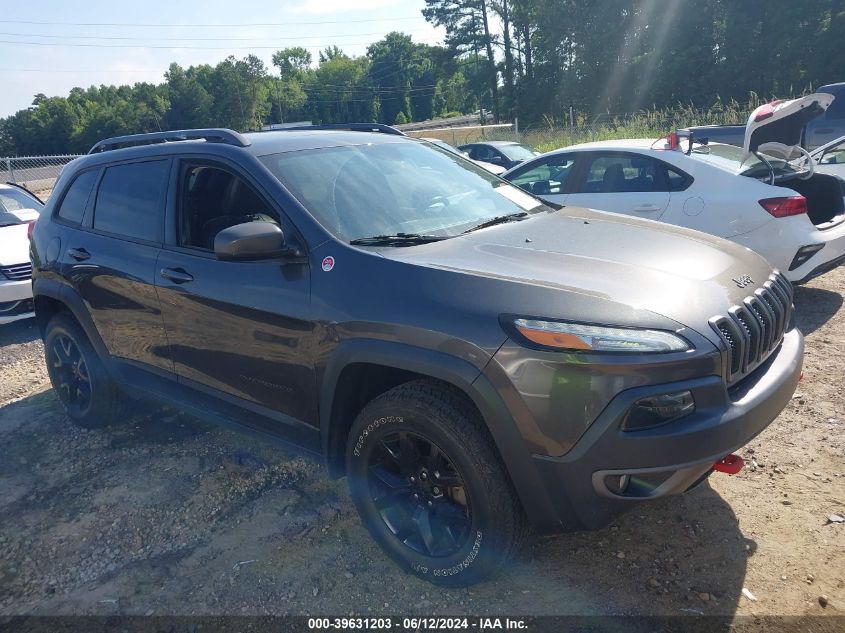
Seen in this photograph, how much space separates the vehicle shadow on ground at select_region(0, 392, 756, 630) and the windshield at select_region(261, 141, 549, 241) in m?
1.48

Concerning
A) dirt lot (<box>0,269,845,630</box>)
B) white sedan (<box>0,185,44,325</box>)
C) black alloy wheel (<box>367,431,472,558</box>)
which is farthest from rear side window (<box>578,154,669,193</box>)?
white sedan (<box>0,185,44,325</box>)

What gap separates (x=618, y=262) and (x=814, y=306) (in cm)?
435

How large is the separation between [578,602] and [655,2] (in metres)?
47.1

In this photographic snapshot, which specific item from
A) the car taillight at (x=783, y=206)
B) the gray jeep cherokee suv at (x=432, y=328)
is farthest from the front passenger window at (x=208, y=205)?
the car taillight at (x=783, y=206)

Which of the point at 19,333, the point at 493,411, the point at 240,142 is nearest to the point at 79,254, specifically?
the point at 240,142

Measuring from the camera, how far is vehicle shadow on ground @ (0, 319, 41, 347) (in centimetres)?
696

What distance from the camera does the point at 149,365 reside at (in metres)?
3.83

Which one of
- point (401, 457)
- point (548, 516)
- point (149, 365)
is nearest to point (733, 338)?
point (548, 516)

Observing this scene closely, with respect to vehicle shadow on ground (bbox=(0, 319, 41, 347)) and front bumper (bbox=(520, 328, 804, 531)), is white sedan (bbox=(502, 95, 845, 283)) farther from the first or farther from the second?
vehicle shadow on ground (bbox=(0, 319, 41, 347))

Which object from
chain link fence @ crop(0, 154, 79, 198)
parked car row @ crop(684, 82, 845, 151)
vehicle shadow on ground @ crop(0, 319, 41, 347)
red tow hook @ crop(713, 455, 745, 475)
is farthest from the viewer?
chain link fence @ crop(0, 154, 79, 198)

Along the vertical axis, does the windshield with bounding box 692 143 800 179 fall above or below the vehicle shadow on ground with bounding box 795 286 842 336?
above

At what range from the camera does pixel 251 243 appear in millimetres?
2768

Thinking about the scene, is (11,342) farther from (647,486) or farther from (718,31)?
(718,31)

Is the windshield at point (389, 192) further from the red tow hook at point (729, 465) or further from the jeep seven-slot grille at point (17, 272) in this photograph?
the jeep seven-slot grille at point (17, 272)
